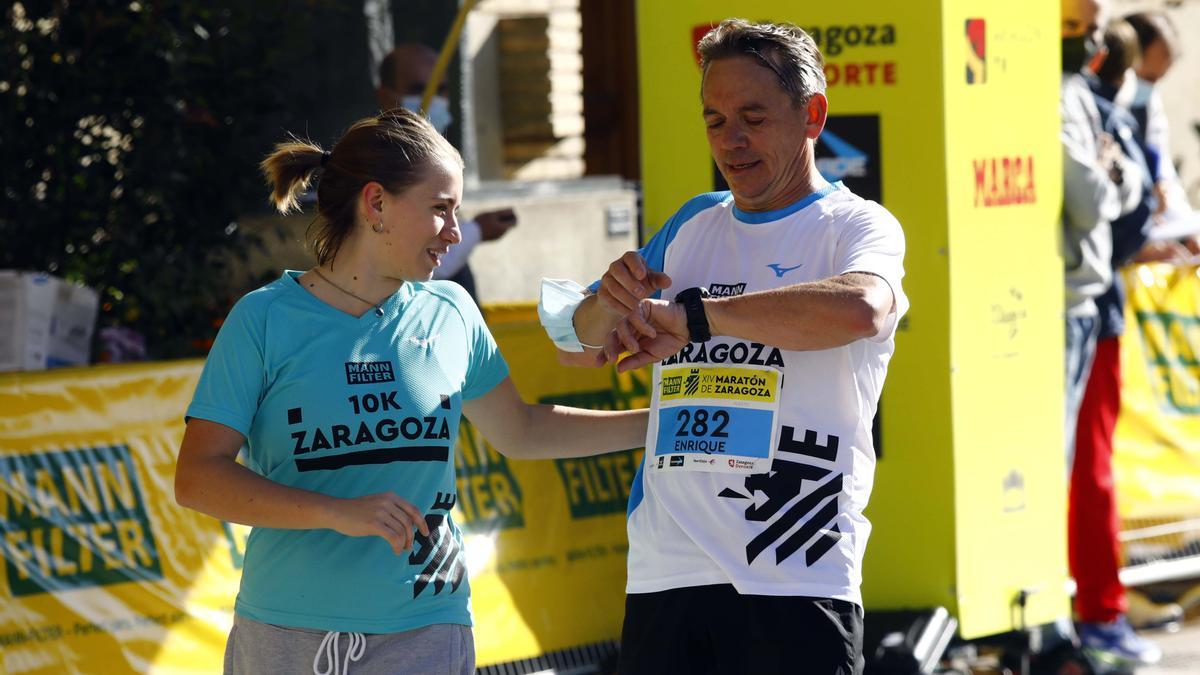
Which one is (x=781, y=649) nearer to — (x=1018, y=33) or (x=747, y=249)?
(x=747, y=249)

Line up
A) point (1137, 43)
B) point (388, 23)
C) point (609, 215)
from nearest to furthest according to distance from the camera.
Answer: point (1137, 43)
point (388, 23)
point (609, 215)

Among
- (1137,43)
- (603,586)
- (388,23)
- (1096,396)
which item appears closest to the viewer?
(603,586)

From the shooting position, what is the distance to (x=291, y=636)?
3.18 meters

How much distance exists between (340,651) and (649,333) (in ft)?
2.76

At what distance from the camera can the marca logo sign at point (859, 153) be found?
5.58 metres

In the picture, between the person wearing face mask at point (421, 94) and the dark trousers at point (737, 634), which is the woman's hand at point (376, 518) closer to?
A: the dark trousers at point (737, 634)

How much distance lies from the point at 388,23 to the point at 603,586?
4.15 m

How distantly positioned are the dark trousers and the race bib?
255 mm

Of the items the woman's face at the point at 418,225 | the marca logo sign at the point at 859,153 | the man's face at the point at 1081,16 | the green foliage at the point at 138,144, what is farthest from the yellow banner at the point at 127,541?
the man's face at the point at 1081,16

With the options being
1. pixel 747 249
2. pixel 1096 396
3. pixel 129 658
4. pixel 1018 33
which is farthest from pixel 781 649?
pixel 1096 396

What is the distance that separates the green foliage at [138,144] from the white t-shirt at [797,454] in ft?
14.5

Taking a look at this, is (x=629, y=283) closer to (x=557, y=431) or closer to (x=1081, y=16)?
(x=557, y=431)

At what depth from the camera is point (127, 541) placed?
17.5 ft

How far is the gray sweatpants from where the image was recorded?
10.4 feet
